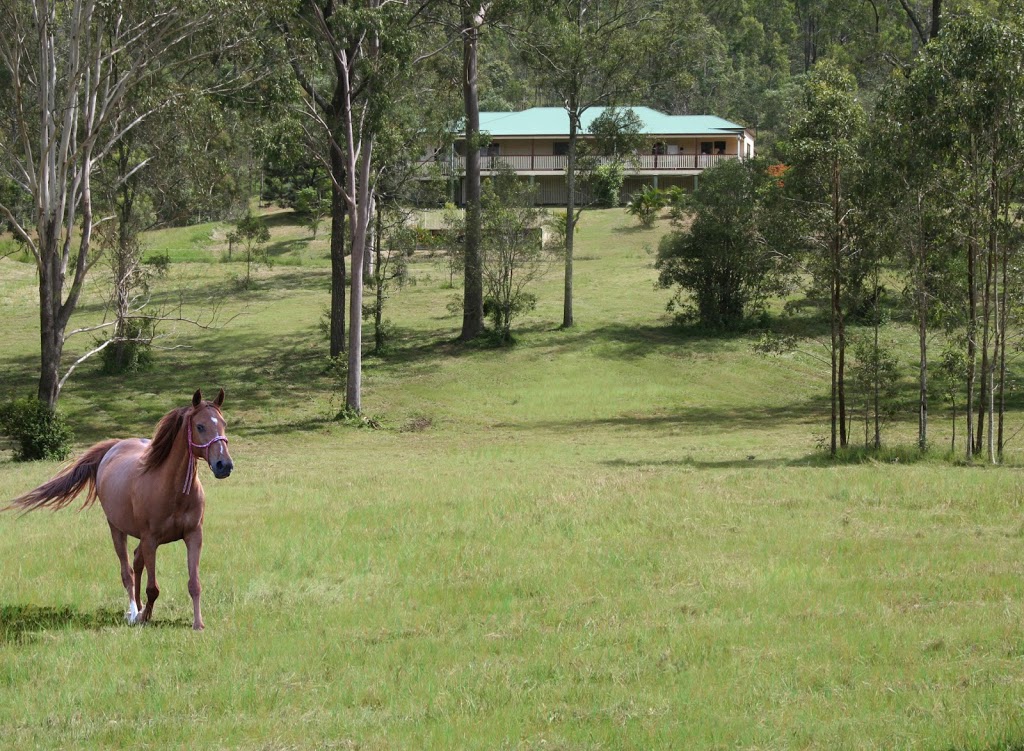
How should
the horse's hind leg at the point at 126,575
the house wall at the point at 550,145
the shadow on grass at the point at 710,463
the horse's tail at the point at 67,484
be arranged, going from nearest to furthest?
the horse's hind leg at the point at 126,575, the horse's tail at the point at 67,484, the shadow on grass at the point at 710,463, the house wall at the point at 550,145

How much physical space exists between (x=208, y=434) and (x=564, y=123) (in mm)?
74796

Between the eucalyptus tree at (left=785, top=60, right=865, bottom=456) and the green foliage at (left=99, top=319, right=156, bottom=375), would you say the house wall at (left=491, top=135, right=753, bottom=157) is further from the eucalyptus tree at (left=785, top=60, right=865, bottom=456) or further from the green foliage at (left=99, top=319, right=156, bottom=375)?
the eucalyptus tree at (left=785, top=60, right=865, bottom=456)

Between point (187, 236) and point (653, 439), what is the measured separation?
52002mm

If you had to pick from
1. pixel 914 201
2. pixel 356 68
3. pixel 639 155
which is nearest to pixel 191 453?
pixel 914 201

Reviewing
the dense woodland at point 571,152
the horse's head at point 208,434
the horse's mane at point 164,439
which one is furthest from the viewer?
the dense woodland at point 571,152

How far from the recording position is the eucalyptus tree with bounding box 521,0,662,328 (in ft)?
146

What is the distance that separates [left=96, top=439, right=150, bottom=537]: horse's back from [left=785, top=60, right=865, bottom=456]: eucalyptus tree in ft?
53.8

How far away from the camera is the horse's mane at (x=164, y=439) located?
10055mm

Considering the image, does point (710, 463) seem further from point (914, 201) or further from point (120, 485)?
point (120, 485)

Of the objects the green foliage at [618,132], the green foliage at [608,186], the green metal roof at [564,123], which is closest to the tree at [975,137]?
the green foliage at [618,132]

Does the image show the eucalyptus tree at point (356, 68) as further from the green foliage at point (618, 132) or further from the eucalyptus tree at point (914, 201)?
the eucalyptus tree at point (914, 201)

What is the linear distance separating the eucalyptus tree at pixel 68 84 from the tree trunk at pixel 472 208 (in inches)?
548

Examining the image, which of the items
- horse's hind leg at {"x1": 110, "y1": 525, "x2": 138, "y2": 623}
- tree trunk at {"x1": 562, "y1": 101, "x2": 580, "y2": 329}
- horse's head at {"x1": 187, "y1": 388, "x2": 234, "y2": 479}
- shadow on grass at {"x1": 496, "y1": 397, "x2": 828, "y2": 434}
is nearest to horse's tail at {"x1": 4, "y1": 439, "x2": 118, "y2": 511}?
horse's hind leg at {"x1": 110, "y1": 525, "x2": 138, "y2": 623}

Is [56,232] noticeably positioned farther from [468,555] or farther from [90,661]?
[90,661]
